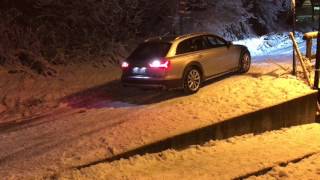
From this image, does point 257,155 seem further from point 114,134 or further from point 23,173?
point 23,173

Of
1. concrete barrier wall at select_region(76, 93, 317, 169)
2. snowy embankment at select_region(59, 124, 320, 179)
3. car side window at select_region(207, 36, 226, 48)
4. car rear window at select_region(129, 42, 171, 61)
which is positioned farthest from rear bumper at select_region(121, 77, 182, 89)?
snowy embankment at select_region(59, 124, 320, 179)

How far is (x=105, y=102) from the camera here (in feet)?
45.1

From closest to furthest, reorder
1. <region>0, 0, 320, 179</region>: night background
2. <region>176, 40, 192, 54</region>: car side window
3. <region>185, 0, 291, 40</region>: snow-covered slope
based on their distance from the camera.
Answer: <region>0, 0, 320, 179</region>: night background < <region>176, 40, 192, 54</region>: car side window < <region>185, 0, 291, 40</region>: snow-covered slope

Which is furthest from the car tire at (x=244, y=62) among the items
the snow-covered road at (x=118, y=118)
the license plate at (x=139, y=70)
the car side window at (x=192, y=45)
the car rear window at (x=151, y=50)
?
the license plate at (x=139, y=70)

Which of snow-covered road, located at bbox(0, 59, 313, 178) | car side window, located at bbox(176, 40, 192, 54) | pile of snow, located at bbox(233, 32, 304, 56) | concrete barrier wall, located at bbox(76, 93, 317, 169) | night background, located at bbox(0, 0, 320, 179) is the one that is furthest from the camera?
pile of snow, located at bbox(233, 32, 304, 56)

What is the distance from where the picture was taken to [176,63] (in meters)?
13.1

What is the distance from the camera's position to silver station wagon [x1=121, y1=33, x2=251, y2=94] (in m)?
13.0

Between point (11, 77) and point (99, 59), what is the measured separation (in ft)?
12.4

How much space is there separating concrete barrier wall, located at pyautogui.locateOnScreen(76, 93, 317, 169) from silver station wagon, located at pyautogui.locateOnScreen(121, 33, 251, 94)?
2.24 meters

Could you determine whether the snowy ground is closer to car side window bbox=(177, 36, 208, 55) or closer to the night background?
the night background

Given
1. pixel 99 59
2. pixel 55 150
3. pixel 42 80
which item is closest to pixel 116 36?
pixel 99 59

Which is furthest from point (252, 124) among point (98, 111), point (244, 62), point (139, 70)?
point (244, 62)

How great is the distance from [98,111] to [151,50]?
2.15m

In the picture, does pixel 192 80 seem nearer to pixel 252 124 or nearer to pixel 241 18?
pixel 252 124
